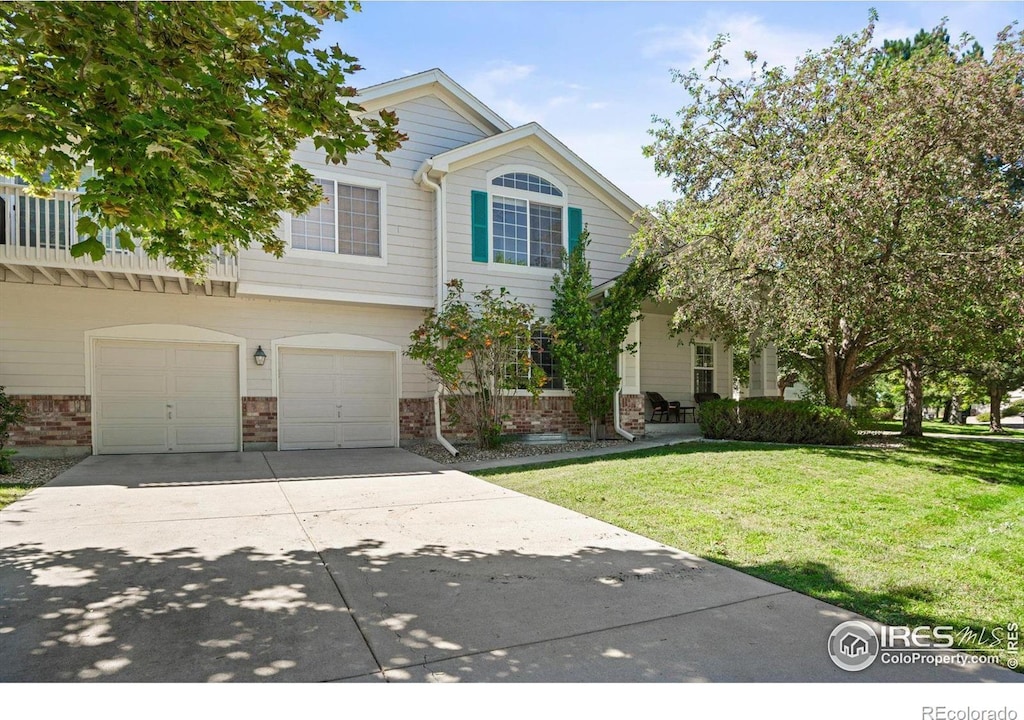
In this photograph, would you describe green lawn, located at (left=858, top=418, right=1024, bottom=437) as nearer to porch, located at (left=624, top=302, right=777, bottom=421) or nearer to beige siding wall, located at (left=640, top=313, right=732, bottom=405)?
porch, located at (left=624, top=302, right=777, bottom=421)

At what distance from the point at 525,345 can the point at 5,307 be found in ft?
29.8

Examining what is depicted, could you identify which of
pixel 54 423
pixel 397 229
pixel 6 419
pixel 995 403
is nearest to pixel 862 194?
pixel 397 229

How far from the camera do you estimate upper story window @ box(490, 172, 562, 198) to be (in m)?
13.3

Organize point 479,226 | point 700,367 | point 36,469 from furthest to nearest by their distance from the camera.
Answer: point 700,367
point 479,226
point 36,469

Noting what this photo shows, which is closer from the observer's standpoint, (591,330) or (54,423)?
(54,423)

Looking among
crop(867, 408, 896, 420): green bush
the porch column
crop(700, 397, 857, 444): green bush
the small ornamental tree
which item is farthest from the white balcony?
crop(867, 408, 896, 420): green bush

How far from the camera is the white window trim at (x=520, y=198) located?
1304cm

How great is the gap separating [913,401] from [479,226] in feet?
39.2

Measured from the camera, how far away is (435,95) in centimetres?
1322

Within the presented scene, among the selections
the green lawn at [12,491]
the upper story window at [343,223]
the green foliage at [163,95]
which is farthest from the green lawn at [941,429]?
the green lawn at [12,491]

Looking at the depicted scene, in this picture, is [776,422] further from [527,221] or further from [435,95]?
[435,95]

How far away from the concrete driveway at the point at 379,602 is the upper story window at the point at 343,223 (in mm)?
6664

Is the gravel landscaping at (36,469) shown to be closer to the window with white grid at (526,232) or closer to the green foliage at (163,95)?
the green foliage at (163,95)
